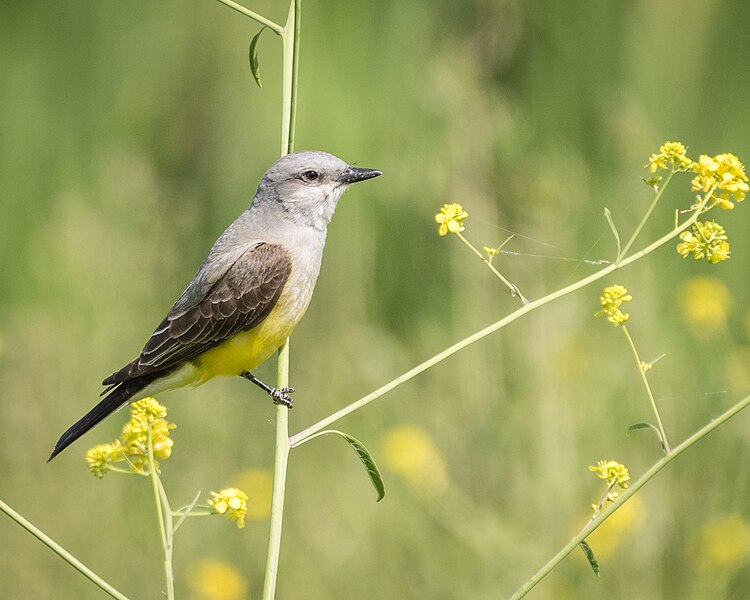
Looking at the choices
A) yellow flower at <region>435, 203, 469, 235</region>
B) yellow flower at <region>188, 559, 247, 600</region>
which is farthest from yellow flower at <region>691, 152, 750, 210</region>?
yellow flower at <region>188, 559, 247, 600</region>

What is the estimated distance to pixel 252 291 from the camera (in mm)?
4051

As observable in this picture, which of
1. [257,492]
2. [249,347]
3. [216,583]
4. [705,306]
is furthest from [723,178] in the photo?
[257,492]

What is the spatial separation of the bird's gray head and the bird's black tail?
2.67ft

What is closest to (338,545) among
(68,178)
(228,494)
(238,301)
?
(238,301)

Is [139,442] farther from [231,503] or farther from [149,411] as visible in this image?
[231,503]

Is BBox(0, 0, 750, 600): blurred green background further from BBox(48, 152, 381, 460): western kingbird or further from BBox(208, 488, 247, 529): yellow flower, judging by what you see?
BBox(208, 488, 247, 529): yellow flower

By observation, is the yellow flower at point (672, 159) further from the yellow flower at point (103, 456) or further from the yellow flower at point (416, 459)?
the yellow flower at point (416, 459)

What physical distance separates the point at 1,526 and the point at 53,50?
3.71m

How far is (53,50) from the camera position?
309 inches

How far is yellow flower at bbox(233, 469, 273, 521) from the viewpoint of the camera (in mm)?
5605

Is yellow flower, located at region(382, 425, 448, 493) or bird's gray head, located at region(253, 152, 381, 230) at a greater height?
bird's gray head, located at region(253, 152, 381, 230)

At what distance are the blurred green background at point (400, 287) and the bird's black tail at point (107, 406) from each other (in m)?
1.37

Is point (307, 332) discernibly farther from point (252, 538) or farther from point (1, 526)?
point (1, 526)

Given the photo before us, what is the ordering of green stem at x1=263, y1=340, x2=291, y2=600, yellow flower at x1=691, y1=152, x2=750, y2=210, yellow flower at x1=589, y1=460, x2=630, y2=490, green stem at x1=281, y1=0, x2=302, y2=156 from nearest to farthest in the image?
green stem at x1=263, y1=340, x2=291, y2=600 < yellow flower at x1=589, y1=460, x2=630, y2=490 < yellow flower at x1=691, y1=152, x2=750, y2=210 < green stem at x1=281, y1=0, x2=302, y2=156
